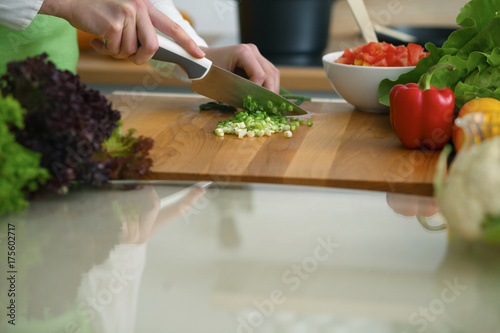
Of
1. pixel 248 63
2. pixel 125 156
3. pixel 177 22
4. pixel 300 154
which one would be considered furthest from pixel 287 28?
pixel 125 156

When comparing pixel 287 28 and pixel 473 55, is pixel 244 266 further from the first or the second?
pixel 287 28

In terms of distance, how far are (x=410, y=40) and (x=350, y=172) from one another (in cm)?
122

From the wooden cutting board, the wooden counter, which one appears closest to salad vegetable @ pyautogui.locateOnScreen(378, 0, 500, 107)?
the wooden cutting board

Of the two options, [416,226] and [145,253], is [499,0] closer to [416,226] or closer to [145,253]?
[416,226]

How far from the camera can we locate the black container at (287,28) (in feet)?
6.79

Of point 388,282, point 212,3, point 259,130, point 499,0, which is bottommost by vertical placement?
point 212,3

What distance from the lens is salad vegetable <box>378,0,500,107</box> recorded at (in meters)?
1.16

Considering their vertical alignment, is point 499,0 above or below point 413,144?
above

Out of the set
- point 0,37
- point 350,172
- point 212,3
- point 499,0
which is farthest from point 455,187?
point 212,3

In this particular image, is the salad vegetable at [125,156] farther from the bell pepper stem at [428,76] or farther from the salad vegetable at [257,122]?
the bell pepper stem at [428,76]

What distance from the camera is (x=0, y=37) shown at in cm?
139

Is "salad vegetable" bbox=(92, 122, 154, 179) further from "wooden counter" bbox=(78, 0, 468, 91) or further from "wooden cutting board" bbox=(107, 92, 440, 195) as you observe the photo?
"wooden counter" bbox=(78, 0, 468, 91)

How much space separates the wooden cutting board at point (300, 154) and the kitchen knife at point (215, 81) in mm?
62

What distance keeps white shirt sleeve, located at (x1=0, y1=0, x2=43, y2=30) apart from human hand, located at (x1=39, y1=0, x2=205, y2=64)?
0.05 ft
